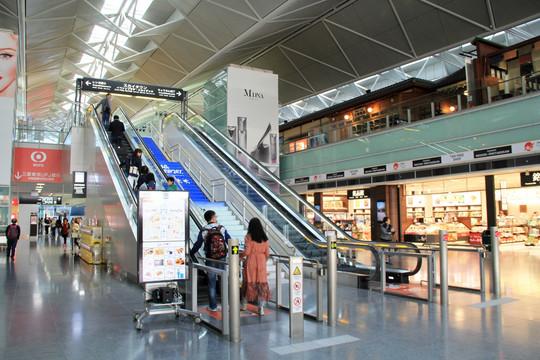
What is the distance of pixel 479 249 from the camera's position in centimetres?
840

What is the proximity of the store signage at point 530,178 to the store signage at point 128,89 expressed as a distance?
1480cm

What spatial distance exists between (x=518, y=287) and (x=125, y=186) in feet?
28.9

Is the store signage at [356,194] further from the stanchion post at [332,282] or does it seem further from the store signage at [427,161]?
the stanchion post at [332,282]

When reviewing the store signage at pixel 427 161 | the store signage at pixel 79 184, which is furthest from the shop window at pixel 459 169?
the store signage at pixel 79 184

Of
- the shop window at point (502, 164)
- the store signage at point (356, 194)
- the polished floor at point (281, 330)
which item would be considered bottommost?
the polished floor at point (281, 330)

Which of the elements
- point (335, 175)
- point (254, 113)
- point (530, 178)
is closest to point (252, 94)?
point (254, 113)

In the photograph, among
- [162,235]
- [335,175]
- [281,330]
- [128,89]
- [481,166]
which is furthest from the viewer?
[335,175]

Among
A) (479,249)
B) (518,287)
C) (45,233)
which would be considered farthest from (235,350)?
(45,233)

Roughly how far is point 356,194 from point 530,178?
814cm

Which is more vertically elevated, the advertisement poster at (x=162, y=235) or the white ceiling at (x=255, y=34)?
the white ceiling at (x=255, y=34)

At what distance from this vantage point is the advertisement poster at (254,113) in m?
20.4

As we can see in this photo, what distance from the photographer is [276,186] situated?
18.4 meters

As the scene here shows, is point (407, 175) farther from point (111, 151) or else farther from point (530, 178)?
point (111, 151)

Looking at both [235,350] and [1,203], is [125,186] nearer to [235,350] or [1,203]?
[235,350]
